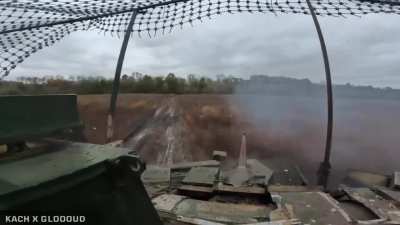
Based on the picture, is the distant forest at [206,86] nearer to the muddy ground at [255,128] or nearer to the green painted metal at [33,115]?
the muddy ground at [255,128]

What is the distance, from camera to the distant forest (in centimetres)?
1168

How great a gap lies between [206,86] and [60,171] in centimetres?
1935

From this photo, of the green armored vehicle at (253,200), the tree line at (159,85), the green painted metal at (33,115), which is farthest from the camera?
the tree line at (159,85)

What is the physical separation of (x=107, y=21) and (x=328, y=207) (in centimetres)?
355

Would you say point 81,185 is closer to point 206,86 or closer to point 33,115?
point 33,115

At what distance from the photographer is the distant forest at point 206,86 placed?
38.3ft

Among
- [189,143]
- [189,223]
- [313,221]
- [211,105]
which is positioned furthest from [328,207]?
[211,105]

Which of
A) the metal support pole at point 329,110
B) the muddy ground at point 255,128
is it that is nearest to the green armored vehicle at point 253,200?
the metal support pole at point 329,110

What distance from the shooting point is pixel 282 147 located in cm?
1159

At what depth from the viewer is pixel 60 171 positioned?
1.44 metres

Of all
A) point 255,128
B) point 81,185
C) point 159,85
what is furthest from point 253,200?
point 159,85

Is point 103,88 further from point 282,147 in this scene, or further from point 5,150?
point 5,150

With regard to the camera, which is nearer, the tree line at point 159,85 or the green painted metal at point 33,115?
the green painted metal at point 33,115

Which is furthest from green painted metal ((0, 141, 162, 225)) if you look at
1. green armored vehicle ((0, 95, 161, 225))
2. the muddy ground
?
the muddy ground
